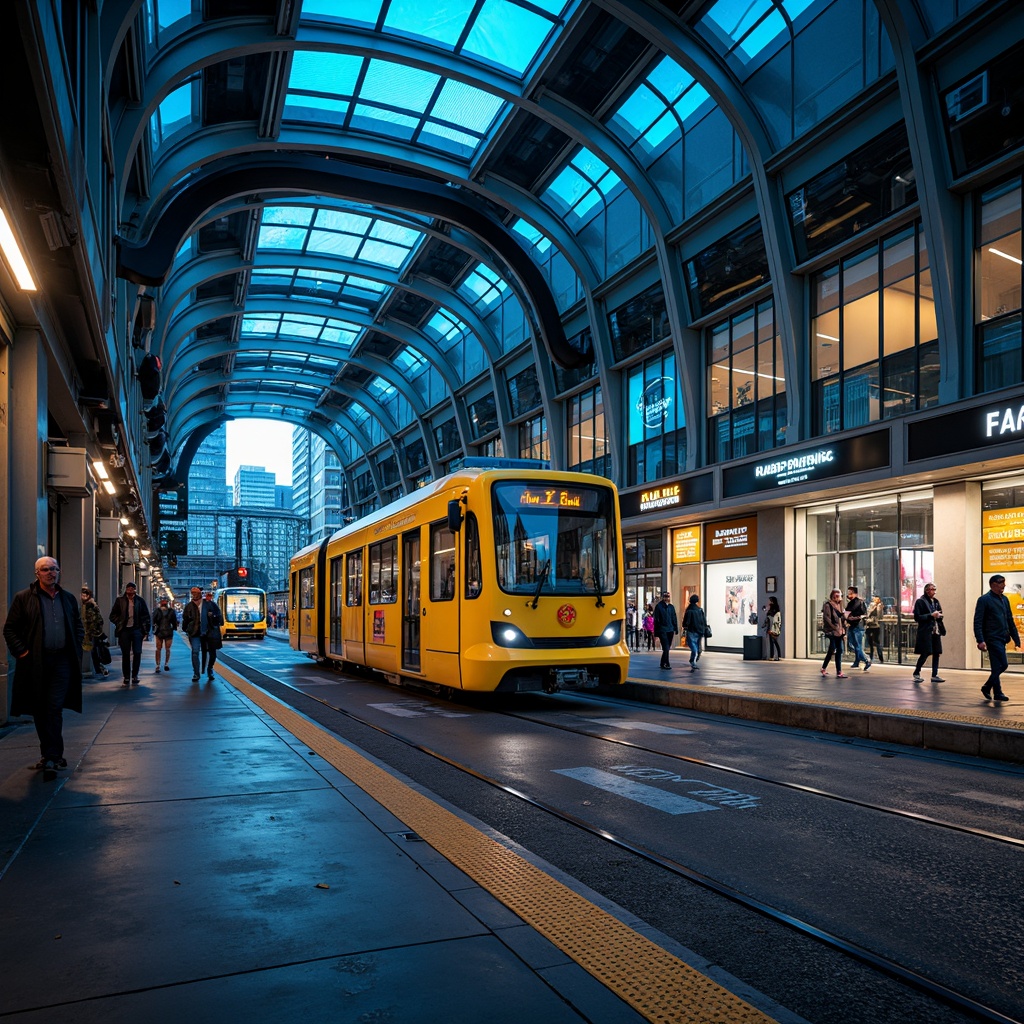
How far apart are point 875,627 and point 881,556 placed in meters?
1.62

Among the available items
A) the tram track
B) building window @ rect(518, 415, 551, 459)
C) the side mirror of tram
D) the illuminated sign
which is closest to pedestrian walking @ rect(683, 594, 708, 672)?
the illuminated sign

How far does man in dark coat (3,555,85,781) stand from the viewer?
697 centimetres

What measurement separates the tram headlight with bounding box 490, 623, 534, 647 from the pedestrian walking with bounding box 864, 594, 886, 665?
11.3m

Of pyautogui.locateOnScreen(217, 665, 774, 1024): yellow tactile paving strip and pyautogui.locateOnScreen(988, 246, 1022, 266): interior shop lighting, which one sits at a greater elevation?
pyautogui.locateOnScreen(988, 246, 1022, 266): interior shop lighting

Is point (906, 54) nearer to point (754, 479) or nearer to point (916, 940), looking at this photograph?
point (754, 479)

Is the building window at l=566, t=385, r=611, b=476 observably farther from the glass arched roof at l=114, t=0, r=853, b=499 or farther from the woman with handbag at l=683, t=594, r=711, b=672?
the woman with handbag at l=683, t=594, r=711, b=672

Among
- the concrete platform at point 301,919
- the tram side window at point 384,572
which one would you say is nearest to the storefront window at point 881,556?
the tram side window at point 384,572

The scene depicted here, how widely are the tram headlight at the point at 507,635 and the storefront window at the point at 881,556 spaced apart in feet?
34.5

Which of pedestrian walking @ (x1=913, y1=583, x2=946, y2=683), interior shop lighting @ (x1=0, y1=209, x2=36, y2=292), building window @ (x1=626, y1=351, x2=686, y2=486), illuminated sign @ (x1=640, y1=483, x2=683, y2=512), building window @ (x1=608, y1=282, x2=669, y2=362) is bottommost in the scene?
pedestrian walking @ (x1=913, y1=583, x2=946, y2=683)

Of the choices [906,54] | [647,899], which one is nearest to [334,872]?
[647,899]

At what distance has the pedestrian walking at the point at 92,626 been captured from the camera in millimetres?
15273

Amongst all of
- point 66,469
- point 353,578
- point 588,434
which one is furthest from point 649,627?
point 66,469

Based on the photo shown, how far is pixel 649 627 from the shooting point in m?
27.6

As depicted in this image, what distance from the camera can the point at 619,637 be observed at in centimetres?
1302
